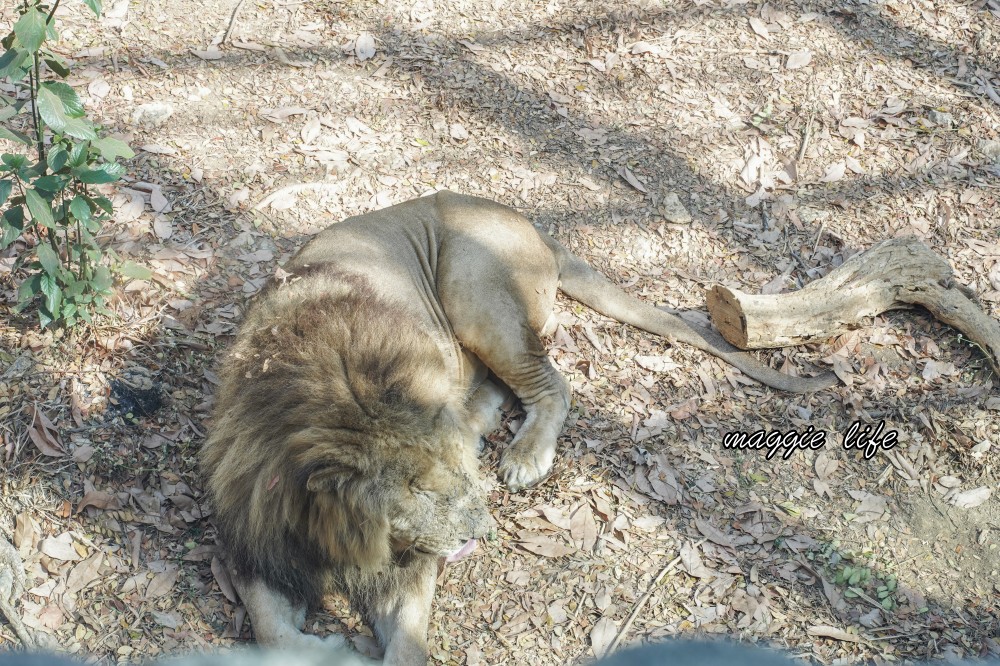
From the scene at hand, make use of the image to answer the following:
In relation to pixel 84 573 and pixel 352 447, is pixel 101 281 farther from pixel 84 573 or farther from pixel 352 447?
pixel 352 447

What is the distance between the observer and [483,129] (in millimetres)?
6168

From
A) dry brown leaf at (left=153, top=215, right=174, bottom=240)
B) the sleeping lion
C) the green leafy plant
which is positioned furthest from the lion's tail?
the green leafy plant

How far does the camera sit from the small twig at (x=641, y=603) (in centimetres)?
369

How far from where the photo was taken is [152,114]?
18.6 ft

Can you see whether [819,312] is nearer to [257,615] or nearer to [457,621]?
[457,621]

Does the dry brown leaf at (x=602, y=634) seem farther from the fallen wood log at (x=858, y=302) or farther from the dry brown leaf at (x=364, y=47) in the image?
the dry brown leaf at (x=364, y=47)

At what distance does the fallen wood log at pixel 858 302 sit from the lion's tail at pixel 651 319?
0.10m

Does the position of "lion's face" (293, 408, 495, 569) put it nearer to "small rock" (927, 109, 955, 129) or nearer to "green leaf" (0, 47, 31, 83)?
"green leaf" (0, 47, 31, 83)

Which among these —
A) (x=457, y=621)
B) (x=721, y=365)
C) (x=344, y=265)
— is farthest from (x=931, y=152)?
(x=457, y=621)

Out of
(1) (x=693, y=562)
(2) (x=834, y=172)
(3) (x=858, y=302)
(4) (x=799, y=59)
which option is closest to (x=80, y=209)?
(1) (x=693, y=562)

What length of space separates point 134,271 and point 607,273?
8.79 ft

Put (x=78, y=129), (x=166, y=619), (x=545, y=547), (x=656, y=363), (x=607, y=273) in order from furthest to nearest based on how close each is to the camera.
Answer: (x=607, y=273), (x=656, y=363), (x=545, y=547), (x=166, y=619), (x=78, y=129)

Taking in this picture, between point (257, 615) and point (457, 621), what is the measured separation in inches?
32.2

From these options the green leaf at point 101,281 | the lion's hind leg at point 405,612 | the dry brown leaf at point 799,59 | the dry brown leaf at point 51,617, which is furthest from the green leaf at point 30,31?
the dry brown leaf at point 799,59
